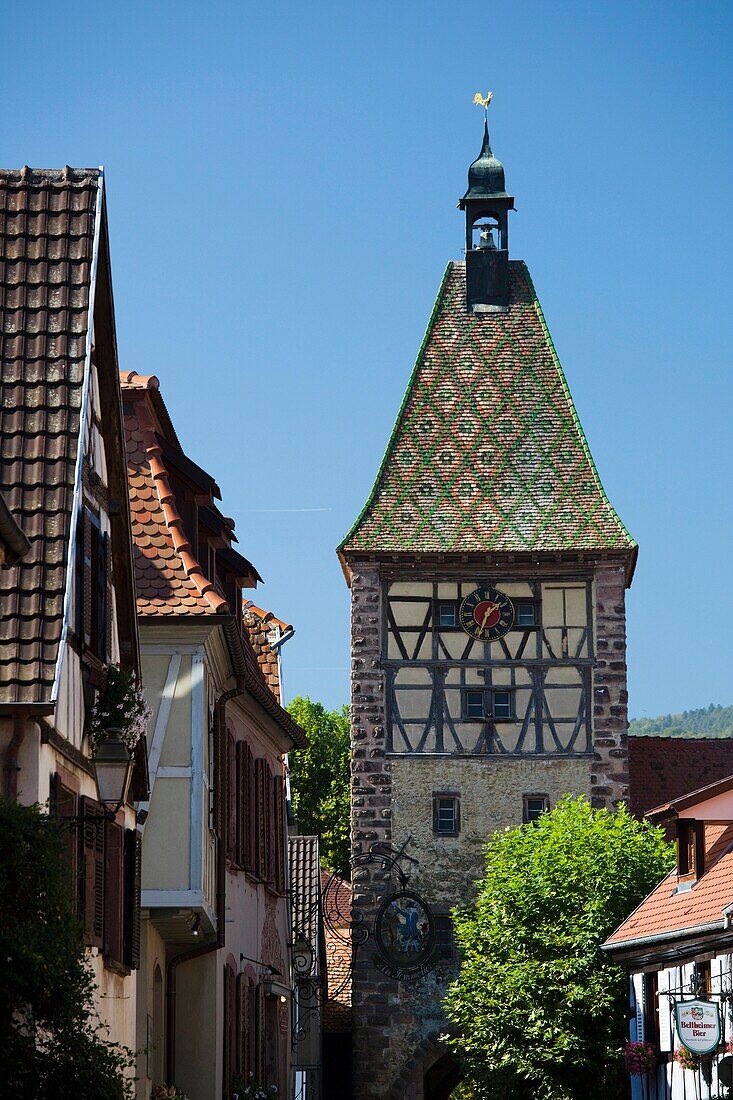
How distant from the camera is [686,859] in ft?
78.6

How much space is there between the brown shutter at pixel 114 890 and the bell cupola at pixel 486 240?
27.9 m

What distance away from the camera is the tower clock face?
119ft

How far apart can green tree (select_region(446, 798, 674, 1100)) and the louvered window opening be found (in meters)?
13.2

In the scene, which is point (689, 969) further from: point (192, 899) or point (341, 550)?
point (341, 550)

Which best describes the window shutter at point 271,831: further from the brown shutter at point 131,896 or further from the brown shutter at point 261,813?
the brown shutter at point 131,896

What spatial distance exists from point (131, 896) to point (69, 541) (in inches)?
159

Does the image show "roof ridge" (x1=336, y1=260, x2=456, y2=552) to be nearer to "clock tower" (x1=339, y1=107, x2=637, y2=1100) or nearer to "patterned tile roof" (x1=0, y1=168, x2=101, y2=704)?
"clock tower" (x1=339, y1=107, x2=637, y2=1100)

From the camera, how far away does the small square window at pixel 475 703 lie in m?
35.9

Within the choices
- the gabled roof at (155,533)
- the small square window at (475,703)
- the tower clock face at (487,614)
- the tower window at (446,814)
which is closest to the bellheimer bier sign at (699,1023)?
the gabled roof at (155,533)

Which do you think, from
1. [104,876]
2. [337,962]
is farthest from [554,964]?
[337,962]

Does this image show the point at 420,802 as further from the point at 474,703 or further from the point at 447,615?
the point at 447,615

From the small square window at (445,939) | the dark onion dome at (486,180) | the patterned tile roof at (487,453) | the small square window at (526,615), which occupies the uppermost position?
the dark onion dome at (486,180)

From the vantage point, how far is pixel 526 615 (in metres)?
36.6

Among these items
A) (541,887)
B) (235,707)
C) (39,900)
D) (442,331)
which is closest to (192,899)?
(235,707)
